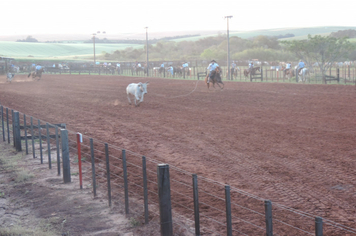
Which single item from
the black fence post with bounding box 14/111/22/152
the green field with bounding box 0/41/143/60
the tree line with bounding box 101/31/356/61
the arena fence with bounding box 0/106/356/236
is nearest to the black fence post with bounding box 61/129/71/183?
the arena fence with bounding box 0/106/356/236

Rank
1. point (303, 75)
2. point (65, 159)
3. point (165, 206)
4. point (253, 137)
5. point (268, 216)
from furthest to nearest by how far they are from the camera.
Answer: point (303, 75) → point (253, 137) → point (65, 159) → point (165, 206) → point (268, 216)

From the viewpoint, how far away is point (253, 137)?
13.3m

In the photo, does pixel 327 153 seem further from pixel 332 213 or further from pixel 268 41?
pixel 268 41

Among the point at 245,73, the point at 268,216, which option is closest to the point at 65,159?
the point at 268,216

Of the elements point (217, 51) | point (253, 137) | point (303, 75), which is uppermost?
point (217, 51)

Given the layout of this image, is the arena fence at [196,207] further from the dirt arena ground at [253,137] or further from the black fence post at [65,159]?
the dirt arena ground at [253,137]

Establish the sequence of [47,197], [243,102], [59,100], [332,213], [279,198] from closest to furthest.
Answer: [332,213] < [279,198] < [47,197] < [243,102] < [59,100]

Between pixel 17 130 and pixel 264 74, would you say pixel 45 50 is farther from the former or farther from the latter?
pixel 17 130

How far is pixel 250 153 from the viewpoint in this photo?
36.6 ft

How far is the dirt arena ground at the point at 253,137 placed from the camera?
8.26m

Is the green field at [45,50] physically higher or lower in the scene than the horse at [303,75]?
higher

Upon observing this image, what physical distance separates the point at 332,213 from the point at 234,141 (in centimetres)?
594

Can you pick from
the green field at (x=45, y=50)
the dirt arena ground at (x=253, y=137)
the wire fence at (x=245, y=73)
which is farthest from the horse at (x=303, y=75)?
the green field at (x=45, y=50)

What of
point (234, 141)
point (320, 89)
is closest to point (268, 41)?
point (320, 89)
